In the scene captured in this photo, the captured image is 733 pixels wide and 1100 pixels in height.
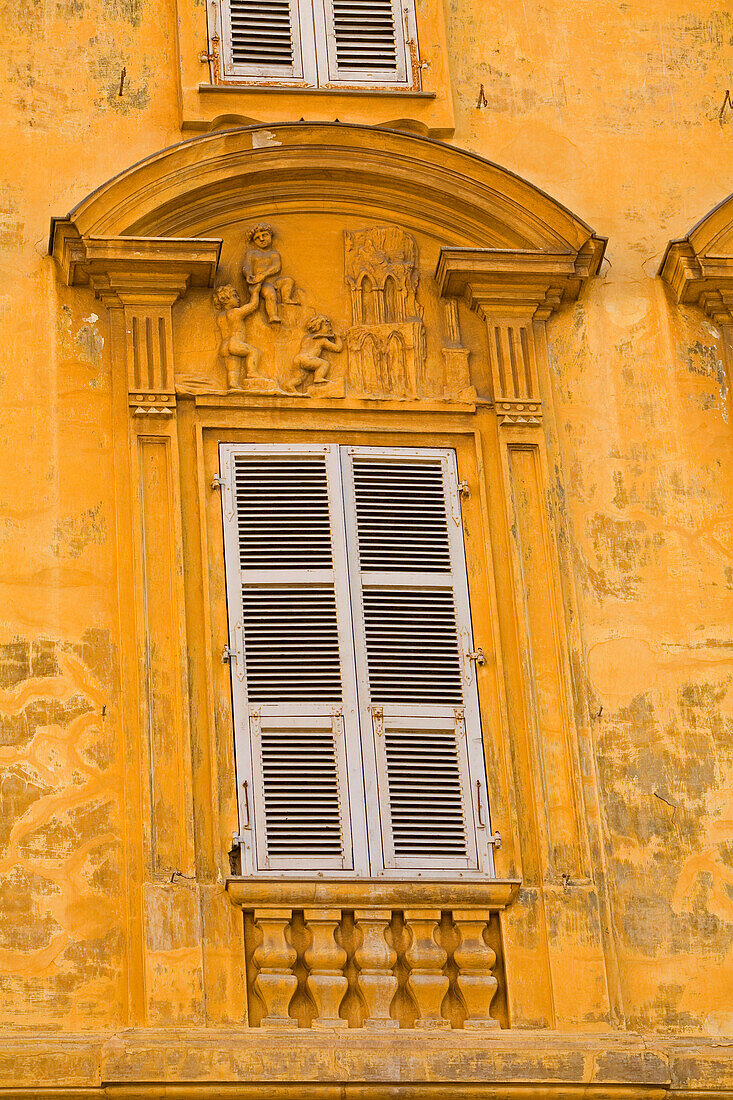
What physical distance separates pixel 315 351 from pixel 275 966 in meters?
3.22

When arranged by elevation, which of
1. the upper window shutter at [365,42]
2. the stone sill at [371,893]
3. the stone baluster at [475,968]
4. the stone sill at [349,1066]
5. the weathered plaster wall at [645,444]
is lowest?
the stone sill at [349,1066]

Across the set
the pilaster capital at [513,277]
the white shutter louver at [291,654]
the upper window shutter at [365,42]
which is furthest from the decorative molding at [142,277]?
the upper window shutter at [365,42]

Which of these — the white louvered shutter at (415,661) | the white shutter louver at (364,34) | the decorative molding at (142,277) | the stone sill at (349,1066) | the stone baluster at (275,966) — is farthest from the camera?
the white shutter louver at (364,34)

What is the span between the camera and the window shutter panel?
1312 cm

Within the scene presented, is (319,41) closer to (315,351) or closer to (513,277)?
(513,277)

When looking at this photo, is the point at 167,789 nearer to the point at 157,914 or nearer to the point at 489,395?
the point at 157,914

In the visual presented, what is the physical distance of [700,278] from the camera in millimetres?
12633

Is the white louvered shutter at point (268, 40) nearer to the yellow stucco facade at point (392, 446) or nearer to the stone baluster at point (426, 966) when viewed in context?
Result: the yellow stucco facade at point (392, 446)

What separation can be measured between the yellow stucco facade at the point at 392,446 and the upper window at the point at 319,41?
0.48 ft

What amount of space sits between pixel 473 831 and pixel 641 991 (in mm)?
1057

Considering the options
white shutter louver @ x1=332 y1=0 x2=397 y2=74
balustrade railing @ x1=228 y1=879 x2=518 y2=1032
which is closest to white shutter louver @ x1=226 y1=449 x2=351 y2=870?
balustrade railing @ x1=228 y1=879 x2=518 y2=1032

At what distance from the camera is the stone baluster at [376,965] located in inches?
425

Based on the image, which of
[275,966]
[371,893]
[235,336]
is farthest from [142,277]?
[275,966]

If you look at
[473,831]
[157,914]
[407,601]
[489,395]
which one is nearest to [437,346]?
[489,395]
